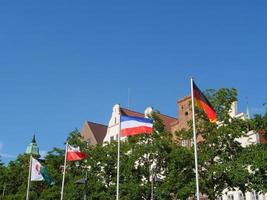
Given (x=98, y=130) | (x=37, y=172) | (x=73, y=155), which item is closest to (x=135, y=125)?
(x=73, y=155)

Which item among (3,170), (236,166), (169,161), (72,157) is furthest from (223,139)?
(3,170)

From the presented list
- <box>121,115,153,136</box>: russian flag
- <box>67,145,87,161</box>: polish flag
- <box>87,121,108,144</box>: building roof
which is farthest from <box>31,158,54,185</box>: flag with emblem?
<box>87,121,108,144</box>: building roof

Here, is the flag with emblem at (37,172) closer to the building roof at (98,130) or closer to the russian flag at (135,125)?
the russian flag at (135,125)


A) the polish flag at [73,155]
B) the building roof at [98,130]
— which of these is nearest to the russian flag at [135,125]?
the polish flag at [73,155]

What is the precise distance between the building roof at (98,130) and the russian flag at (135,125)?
1855 inches

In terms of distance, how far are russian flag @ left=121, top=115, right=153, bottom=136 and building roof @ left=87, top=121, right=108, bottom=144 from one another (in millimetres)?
47127

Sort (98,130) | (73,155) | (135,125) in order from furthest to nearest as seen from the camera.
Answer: (98,130) → (73,155) → (135,125)

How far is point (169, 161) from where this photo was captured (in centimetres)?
4681

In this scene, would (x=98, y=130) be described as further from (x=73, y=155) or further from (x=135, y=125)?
(x=135, y=125)

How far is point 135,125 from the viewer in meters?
37.5

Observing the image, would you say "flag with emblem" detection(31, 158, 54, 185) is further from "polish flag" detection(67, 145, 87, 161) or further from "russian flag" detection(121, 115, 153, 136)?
"russian flag" detection(121, 115, 153, 136)

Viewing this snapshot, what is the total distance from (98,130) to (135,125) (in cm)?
5102

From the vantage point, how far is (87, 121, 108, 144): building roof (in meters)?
85.6

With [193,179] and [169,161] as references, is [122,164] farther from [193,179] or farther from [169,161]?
[193,179]
